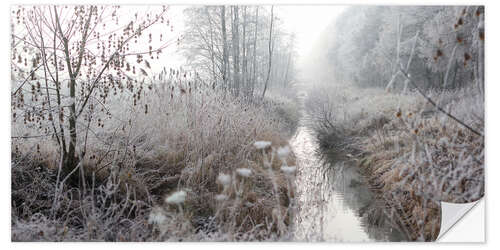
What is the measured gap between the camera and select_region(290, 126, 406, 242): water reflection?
7.84 ft

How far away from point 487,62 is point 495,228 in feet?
3.95

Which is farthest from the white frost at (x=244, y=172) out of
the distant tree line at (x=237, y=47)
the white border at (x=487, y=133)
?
the distant tree line at (x=237, y=47)

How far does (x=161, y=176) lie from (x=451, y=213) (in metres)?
2.19

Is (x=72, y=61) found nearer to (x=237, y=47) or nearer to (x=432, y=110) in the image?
(x=237, y=47)

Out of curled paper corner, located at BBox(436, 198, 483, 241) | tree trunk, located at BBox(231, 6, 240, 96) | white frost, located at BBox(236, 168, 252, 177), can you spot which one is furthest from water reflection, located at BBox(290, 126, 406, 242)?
tree trunk, located at BBox(231, 6, 240, 96)

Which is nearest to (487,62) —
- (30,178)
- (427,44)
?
(427,44)

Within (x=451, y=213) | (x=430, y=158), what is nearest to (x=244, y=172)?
(x=430, y=158)

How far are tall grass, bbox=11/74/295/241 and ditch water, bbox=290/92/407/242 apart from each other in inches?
6.9

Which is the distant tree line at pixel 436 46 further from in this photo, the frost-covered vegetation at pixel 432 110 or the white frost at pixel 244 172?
the white frost at pixel 244 172

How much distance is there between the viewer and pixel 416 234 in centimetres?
236

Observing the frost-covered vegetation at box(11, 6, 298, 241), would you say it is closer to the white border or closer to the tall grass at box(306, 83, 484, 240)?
the white border

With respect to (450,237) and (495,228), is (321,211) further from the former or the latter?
(495,228)

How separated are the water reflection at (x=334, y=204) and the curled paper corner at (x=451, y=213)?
0.93ft

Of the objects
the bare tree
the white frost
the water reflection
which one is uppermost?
the bare tree
